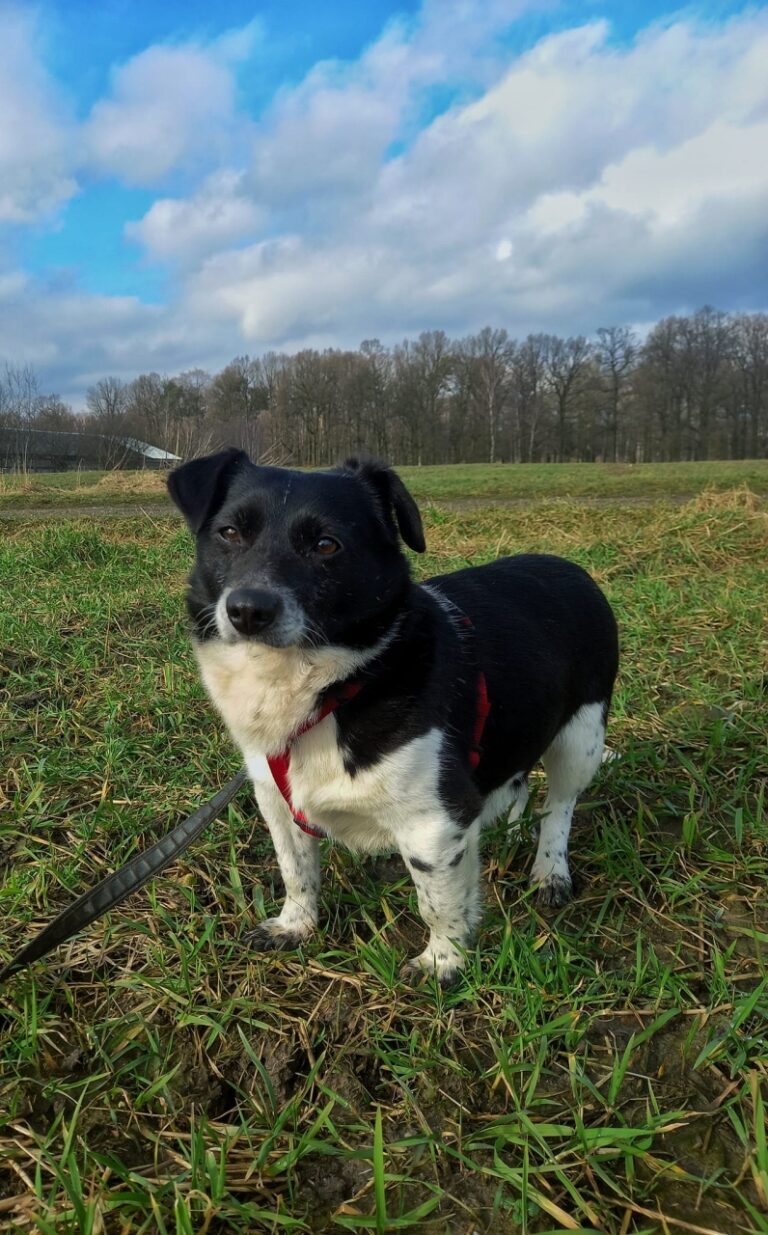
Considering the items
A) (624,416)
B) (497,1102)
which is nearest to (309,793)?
(497,1102)

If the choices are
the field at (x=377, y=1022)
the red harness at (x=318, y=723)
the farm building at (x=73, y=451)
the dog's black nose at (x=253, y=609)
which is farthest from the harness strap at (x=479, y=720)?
the farm building at (x=73, y=451)

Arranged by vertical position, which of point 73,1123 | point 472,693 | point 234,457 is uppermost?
point 234,457

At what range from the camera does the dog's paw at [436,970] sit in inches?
85.2

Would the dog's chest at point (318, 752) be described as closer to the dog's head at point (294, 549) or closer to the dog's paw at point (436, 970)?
the dog's head at point (294, 549)

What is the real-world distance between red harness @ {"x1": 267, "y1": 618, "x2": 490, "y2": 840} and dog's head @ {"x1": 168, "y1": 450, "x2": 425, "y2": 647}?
0.51ft

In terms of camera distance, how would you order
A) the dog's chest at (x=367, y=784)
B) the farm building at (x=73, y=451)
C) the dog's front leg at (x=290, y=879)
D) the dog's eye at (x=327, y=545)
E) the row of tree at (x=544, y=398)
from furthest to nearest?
the row of tree at (x=544, y=398)
the farm building at (x=73, y=451)
the dog's front leg at (x=290, y=879)
the dog's eye at (x=327, y=545)
the dog's chest at (x=367, y=784)

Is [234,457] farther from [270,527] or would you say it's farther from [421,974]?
[421,974]

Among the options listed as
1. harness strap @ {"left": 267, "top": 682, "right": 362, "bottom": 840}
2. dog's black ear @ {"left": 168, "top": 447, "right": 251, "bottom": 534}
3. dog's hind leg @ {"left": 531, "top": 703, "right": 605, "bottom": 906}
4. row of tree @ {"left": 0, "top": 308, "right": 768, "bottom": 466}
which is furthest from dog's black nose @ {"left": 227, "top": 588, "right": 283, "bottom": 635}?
row of tree @ {"left": 0, "top": 308, "right": 768, "bottom": 466}

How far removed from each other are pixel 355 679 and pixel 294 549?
43 cm

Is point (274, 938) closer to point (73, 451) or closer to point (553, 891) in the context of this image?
point (553, 891)

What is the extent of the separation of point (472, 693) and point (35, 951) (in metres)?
1.44

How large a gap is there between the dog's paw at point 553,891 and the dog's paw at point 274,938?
86 cm

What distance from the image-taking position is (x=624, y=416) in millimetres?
69250

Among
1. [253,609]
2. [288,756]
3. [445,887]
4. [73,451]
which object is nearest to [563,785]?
[445,887]
